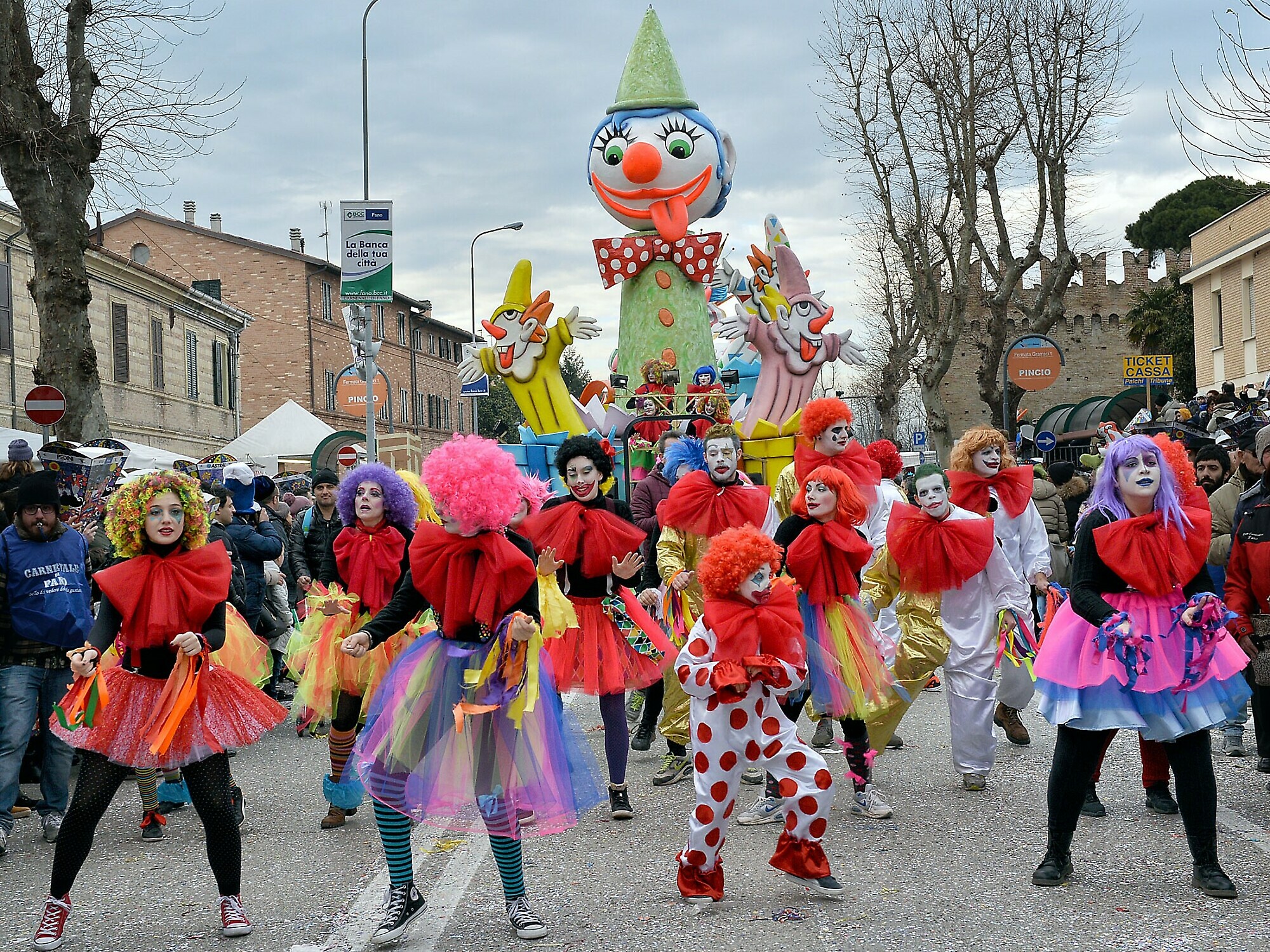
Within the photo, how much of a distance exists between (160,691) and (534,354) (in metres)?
13.8

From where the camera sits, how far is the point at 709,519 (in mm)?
7465

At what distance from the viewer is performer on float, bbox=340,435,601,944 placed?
480cm

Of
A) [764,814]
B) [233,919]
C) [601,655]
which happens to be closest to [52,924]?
[233,919]

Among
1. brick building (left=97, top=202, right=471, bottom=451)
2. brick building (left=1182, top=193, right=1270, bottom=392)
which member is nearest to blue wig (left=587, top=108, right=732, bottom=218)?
brick building (left=1182, top=193, right=1270, bottom=392)

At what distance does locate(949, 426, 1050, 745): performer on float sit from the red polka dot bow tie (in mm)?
11526

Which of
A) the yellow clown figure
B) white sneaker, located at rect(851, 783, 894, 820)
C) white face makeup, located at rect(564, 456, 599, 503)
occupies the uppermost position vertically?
the yellow clown figure

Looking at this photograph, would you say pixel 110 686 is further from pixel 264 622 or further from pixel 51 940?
pixel 264 622

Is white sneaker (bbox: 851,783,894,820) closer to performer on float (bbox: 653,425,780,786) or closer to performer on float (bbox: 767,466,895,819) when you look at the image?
performer on float (bbox: 767,466,895,819)

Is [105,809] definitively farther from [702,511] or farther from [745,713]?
[702,511]

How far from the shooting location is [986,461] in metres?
7.99

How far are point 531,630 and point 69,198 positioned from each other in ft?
38.4

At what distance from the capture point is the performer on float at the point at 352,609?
6.89 meters

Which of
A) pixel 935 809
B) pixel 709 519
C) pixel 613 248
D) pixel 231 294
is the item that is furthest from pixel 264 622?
pixel 231 294

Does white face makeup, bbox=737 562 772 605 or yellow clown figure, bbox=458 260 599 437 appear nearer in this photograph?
white face makeup, bbox=737 562 772 605
